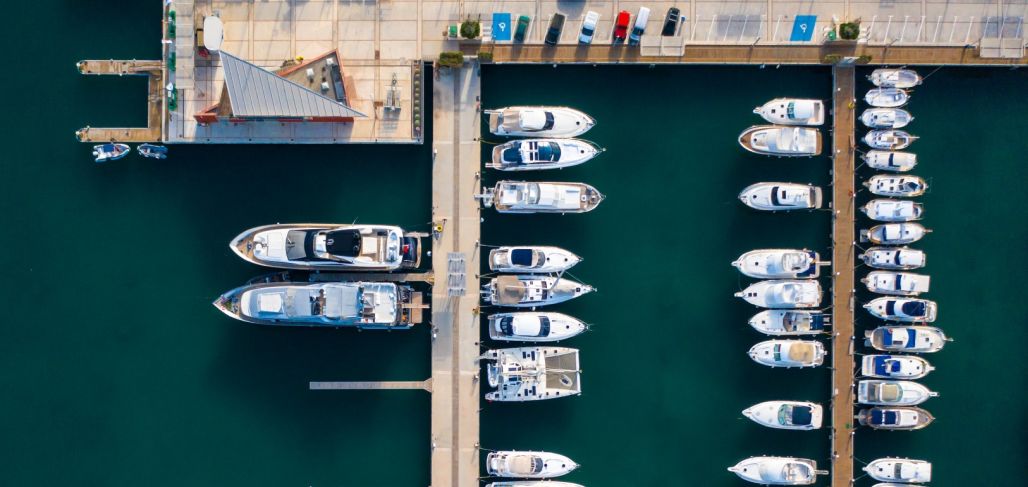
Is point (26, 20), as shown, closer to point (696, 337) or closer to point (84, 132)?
point (84, 132)

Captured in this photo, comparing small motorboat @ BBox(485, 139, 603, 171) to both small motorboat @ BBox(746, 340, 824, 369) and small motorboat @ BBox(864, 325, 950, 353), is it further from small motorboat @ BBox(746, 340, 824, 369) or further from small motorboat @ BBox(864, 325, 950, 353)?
small motorboat @ BBox(864, 325, 950, 353)

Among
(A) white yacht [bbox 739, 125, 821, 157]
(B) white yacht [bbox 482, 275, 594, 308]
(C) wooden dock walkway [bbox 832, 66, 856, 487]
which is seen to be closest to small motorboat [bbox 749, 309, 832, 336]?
(C) wooden dock walkway [bbox 832, 66, 856, 487]

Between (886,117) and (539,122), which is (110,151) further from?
(886,117)

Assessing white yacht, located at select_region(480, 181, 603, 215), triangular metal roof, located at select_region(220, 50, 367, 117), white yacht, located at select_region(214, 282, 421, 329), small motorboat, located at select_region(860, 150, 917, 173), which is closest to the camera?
triangular metal roof, located at select_region(220, 50, 367, 117)

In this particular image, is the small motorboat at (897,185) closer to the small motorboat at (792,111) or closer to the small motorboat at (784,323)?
the small motorboat at (792,111)

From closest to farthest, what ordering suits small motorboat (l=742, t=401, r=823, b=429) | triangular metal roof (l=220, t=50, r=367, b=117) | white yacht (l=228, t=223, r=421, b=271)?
triangular metal roof (l=220, t=50, r=367, b=117), white yacht (l=228, t=223, r=421, b=271), small motorboat (l=742, t=401, r=823, b=429)

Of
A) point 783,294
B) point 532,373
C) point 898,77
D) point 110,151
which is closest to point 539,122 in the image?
point 532,373

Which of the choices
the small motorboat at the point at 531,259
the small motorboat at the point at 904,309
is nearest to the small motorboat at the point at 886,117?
Answer: the small motorboat at the point at 904,309
